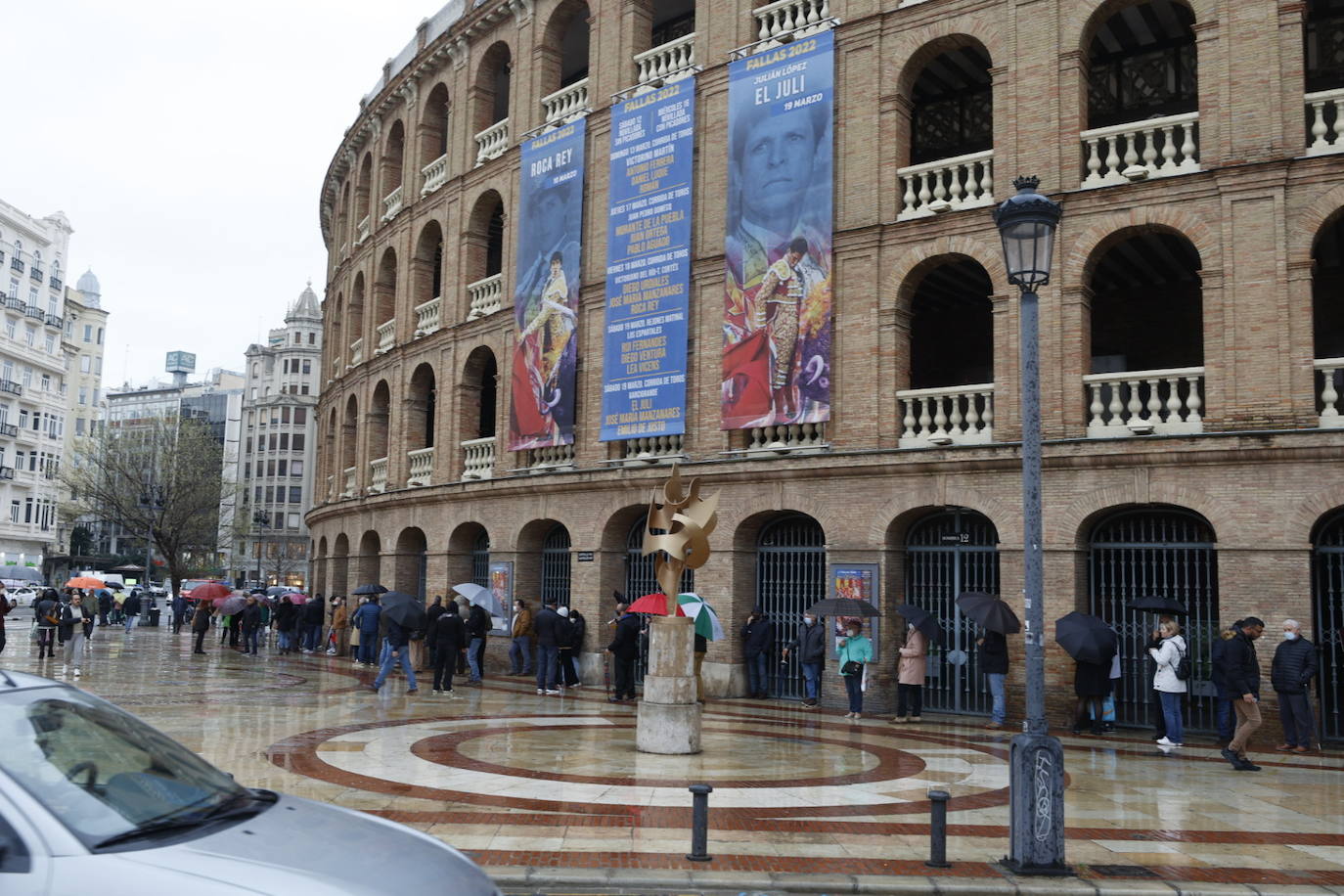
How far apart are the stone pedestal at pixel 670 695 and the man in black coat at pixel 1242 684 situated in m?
6.40

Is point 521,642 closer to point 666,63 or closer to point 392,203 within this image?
point 666,63

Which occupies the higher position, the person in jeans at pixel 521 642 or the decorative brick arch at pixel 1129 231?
the decorative brick arch at pixel 1129 231

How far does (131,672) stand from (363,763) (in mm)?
13858

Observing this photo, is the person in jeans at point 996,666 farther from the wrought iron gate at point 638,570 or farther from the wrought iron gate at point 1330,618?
the wrought iron gate at point 638,570

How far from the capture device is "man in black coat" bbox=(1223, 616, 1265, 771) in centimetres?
1315

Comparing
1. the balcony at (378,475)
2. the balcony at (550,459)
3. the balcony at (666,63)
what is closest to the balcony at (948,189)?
the balcony at (666,63)

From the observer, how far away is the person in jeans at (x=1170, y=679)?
1426 cm

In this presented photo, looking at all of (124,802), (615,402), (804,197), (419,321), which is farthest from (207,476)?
(124,802)

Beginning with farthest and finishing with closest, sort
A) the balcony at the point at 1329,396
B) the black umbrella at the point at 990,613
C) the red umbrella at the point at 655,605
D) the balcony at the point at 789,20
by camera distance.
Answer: the balcony at the point at 789,20
the black umbrella at the point at 990,613
the balcony at the point at 1329,396
the red umbrella at the point at 655,605

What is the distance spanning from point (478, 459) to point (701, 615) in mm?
9797

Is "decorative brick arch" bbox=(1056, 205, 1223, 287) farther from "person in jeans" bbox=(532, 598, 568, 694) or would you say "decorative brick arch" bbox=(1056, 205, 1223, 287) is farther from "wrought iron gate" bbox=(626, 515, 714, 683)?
"person in jeans" bbox=(532, 598, 568, 694)

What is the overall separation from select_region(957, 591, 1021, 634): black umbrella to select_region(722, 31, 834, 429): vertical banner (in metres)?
4.61

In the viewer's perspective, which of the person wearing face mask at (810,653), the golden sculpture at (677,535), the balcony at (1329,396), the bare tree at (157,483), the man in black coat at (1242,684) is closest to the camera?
the man in black coat at (1242,684)

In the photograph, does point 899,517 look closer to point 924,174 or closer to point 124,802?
point 924,174
